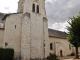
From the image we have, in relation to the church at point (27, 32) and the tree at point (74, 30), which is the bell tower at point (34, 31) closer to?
the church at point (27, 32)

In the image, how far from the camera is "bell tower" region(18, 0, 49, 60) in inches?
885

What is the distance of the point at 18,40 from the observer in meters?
23.4

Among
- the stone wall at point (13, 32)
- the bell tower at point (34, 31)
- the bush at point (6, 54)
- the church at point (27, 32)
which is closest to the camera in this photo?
the bush at point (6, 54)

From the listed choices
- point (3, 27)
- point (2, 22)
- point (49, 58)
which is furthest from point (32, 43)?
point (2, 22)

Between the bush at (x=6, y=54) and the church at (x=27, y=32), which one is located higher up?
the church at (x=27, y=32)

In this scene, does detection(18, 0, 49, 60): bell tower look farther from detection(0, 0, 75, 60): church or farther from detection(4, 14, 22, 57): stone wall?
detection(4, 14, 22, 57): stone wall

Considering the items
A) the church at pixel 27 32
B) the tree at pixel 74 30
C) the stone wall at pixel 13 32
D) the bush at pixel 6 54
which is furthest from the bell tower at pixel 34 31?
the tree at pixel 74 30

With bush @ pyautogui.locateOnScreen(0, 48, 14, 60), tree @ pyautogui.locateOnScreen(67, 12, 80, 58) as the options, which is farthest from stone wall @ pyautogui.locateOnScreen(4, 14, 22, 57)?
tree @ pyautogui.locateOnScreen(67, 12, 80, 58)

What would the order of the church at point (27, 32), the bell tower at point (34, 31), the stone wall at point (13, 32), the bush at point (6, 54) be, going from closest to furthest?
1. the bush at point (6, 54)
2. the bell tower at point (34, 31)
3. the church at point (27, 32)
4. the stone wall at point (13, 32)

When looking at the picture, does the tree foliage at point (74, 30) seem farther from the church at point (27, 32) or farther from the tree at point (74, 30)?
the church at point (27, 32)

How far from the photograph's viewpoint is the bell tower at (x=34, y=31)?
22.5 metres

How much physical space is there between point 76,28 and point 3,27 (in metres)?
15.6

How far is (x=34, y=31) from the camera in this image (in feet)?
78.3

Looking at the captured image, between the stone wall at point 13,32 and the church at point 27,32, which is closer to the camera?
the church at point 27,32
